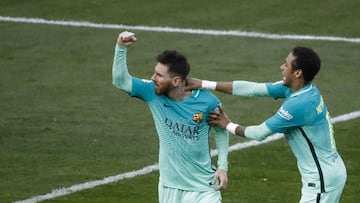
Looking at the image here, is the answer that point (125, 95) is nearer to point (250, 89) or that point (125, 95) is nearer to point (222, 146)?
point (250, 89)

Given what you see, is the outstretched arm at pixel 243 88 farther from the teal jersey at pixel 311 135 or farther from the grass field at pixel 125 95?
the grass field at pixel 125 95

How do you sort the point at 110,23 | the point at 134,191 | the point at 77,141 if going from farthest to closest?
the point at 110,23, the point at 77,141, the point at 134,191

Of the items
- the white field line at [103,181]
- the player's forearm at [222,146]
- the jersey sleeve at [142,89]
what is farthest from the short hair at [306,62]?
the white field line at [103,181]

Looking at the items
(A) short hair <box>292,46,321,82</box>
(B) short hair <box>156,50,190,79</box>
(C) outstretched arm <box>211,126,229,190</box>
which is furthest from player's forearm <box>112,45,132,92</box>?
(A) short hair <box>292,46,321,82</box>

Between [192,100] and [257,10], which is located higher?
[192,100]

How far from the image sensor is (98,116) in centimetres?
1819

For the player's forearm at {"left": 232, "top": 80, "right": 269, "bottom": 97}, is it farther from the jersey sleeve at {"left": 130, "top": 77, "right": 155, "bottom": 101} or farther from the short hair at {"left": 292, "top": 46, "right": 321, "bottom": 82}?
the jersey sleeve at {"left": 130, "top": 77, "right": 155, "bottom": 101}

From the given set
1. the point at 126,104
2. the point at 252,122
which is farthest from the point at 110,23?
the point at 252,122

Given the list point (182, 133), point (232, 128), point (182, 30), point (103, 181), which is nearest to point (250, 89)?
point (232, 128)

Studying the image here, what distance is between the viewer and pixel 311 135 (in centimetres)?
1104

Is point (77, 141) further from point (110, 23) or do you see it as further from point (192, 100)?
point (110, 23)

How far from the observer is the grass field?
49.5 ft

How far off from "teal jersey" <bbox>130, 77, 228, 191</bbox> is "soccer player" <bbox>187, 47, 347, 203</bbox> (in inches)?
5.5

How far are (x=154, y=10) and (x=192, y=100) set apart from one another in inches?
549
